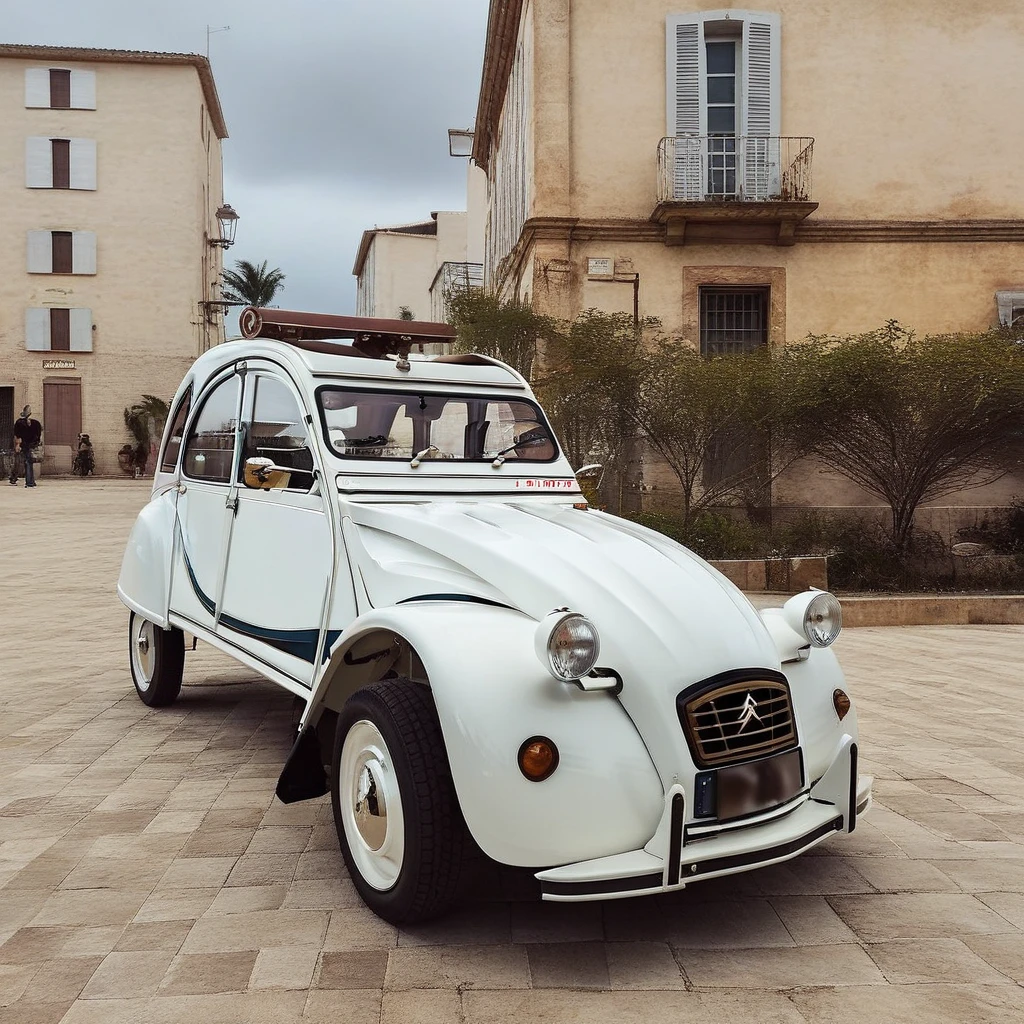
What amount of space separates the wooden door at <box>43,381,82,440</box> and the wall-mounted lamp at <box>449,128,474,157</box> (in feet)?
48.8

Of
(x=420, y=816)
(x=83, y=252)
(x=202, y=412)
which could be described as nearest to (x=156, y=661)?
(x=202, y=412)

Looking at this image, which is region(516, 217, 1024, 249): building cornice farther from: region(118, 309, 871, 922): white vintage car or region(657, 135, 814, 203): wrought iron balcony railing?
region(118, 309, 871, 922): white vintage car

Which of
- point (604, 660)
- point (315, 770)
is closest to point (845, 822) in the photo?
point (604, 660)

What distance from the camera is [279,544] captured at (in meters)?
4.75

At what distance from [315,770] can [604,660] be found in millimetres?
1309

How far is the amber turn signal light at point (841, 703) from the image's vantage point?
3.78 meters

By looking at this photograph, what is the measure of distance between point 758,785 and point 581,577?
827 mm

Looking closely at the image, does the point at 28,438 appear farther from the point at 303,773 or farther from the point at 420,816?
the point at 420,816

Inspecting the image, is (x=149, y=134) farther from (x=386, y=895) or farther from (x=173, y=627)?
(x=386, y=895)

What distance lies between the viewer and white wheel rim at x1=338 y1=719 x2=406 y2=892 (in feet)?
11.0

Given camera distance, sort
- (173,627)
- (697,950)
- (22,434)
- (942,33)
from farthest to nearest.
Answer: (22,434), (942,33), (173,627), (697,950)

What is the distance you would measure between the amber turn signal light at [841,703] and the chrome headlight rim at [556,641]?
1041mm

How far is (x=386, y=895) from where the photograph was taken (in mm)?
3369

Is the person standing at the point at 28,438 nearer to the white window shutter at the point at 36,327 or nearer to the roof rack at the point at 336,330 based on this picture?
the white window shutter at the point at 36,327
